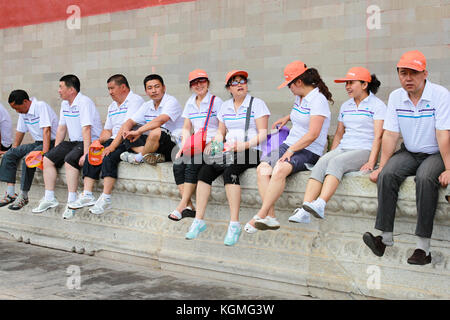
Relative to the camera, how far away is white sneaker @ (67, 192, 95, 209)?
19.8ft

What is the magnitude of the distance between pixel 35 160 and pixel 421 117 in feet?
14.7

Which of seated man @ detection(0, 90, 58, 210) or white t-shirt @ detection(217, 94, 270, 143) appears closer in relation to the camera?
white t-shirt @ detection(217, 94, 270, 143)

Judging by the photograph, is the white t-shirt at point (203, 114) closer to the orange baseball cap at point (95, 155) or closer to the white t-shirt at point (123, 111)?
the white t-shirt at point (123, 111)

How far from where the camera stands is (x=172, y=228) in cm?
558

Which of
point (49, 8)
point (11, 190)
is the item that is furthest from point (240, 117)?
point (49, 8)

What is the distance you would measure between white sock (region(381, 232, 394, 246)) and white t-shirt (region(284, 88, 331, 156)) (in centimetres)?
102

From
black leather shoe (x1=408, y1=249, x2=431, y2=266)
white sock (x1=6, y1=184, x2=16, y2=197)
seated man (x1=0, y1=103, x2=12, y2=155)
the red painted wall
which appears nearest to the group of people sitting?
black leather shoe (x1=408, y1=249, x2=431, y2=266)

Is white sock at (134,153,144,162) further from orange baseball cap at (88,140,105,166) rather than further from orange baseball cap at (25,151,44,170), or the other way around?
orange baseball cap at (25,151,44,170)

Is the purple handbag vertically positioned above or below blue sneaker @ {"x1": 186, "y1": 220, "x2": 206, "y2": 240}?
above

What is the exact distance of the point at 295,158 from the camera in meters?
4.63

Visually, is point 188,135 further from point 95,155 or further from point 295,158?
point 295,158

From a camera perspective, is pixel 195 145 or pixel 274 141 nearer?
pixel 274 141

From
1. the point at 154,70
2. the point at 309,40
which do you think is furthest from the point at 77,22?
the point at 309,40

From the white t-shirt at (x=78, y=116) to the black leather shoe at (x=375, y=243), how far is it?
11.8 ft
